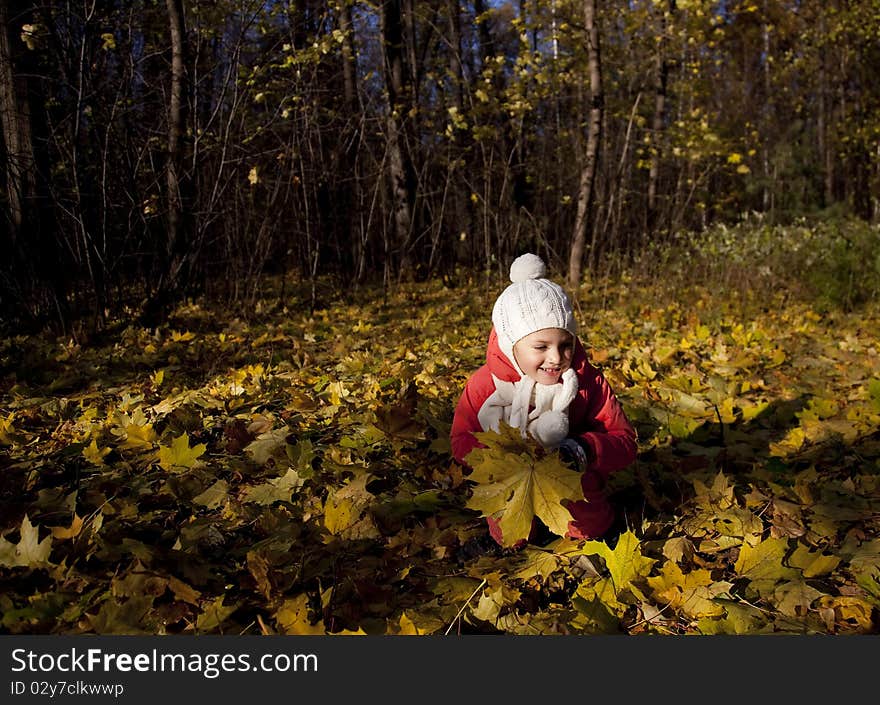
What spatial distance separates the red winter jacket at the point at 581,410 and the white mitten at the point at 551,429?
6cm

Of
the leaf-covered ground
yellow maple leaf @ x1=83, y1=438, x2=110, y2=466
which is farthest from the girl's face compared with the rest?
yellow maple leaf @ x1=83, y1=438, x2=110, y2=466

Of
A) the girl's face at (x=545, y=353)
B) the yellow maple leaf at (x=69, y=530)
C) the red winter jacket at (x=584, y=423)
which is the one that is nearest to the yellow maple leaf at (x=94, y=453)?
the yellow maple leaf at (x=69, y=530)

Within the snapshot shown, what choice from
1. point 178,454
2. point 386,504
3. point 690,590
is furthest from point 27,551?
point 690,590

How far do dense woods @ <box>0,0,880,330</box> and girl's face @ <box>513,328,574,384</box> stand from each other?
3.81 meters

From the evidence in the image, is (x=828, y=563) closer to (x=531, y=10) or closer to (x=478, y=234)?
(x=478, y=234)

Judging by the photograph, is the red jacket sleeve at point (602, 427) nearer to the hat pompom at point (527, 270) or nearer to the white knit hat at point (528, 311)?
the white knit hat at point (528, 311)

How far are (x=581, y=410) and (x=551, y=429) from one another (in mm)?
176

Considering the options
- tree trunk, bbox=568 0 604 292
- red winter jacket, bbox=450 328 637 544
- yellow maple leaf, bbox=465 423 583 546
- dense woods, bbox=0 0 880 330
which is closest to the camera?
yellow maple leaf, bbox=465 423 583 546

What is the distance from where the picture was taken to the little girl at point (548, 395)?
1.55 meters

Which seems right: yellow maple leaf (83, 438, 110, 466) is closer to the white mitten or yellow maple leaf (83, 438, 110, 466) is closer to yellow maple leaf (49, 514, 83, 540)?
yellow maple leaf (49, 514, 83, 540)

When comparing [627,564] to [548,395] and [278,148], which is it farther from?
[278,148]

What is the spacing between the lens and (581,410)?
1.72 m

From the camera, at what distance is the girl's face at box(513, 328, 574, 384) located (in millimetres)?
1559

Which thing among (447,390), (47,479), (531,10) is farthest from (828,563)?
(531,10)
